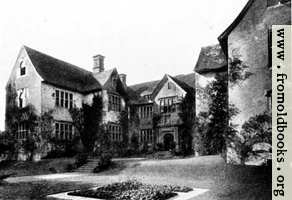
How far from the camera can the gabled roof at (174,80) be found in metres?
27.6

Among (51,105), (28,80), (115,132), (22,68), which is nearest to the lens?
(51,105)

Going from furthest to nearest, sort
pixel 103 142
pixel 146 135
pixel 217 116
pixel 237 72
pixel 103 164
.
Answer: pixel 146 135, pixel 103 142, pixel 217 116, pixel 103 164, pixel 237 72

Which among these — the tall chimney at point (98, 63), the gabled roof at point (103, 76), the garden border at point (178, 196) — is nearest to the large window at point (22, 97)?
the gabled roof at point (103, 76)

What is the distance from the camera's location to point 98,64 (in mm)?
32375

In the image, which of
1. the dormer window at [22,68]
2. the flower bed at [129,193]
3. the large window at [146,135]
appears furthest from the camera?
the large window at [146,135]

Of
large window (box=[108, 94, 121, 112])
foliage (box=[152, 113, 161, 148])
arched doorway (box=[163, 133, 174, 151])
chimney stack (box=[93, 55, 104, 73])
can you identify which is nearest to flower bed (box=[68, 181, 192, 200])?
arched doorway (box=[163, 133, 174, 151])

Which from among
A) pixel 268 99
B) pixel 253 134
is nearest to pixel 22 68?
pixel 253 134

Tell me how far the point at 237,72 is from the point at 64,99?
51.5ft

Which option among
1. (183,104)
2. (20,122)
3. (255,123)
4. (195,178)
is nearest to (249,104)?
(255,123)

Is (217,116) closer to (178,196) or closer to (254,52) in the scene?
(254,52)

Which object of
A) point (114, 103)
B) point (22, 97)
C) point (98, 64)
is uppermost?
point (98, 64)

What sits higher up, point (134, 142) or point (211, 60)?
point (211, 60)

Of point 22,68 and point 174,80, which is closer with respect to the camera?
point 22,68

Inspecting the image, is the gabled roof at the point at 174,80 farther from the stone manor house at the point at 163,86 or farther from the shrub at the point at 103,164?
the shrub at the point at 103,164
